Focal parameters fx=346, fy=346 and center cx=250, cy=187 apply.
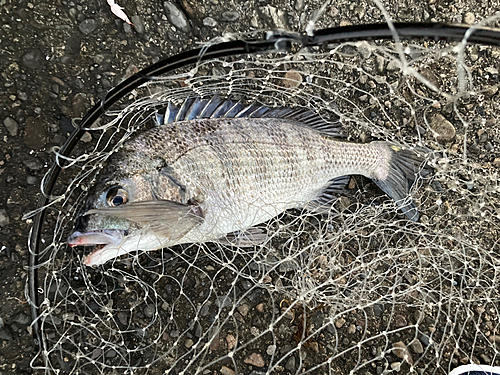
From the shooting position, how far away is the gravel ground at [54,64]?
2.22 meters

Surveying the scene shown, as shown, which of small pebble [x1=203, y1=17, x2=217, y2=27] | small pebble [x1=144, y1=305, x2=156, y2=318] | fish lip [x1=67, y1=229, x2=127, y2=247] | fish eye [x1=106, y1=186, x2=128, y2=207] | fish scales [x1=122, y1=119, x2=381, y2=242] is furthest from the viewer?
small pebble [x1=203, y1=17, x2=217, y2=27]

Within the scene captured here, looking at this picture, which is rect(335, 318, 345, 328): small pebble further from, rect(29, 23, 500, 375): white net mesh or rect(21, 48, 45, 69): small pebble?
rect(21, 48, 45, 69): small pebble

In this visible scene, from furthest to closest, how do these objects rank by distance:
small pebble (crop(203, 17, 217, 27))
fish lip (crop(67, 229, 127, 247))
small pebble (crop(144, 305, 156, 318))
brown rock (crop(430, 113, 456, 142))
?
brown rock (crop(430, 113, 456, 142))
small pebble (crop(203, 17, 217, 27))
small pebble (crop(144, 305, 156, 318))
fish lip (crop(67, 229, 127, 247))

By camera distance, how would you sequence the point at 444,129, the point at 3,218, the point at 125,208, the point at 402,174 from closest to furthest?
the point at 125,208, the point at 3,218, the point at 402,174, the point at 444,129

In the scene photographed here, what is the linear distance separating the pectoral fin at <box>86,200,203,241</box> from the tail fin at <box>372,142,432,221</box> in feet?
4.41

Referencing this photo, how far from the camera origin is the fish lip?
1.84 meters

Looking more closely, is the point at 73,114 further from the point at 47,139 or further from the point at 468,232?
the point at 468,232

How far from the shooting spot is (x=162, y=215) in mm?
1931

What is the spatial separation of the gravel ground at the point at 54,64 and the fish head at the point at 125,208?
64 cm

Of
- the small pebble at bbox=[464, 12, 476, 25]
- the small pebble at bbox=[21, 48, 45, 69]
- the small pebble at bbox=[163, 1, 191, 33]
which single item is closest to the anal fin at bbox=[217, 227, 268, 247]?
the small pebble at bbox=[163, 1, 191, 33]

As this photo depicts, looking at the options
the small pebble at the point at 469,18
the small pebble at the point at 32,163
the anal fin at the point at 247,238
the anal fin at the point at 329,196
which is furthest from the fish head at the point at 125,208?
the small pebble at the point at 469,18

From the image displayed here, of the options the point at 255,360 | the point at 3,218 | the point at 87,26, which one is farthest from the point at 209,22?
the point at 255,360

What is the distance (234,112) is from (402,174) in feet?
4.13

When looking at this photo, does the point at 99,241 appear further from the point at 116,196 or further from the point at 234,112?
the point at 234,112
